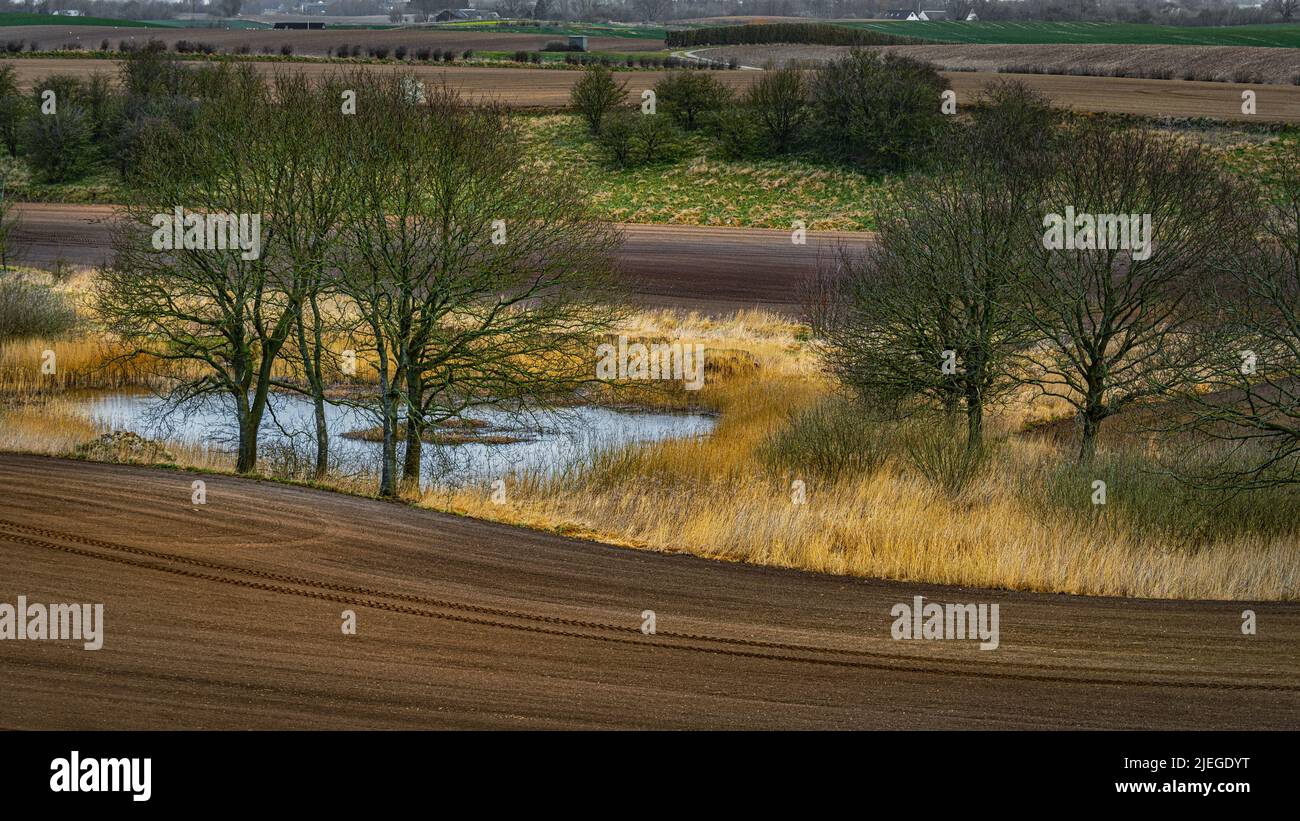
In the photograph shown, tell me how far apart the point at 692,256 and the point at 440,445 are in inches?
1216

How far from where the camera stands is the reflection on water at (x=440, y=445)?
96.1 feet

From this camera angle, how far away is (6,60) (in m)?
104

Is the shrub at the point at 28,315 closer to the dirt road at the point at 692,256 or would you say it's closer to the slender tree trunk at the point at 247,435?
the dirt road at the point at 692,256

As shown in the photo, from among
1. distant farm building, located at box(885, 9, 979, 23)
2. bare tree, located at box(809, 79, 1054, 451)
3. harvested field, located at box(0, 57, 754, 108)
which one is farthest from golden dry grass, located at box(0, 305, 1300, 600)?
distant farm building, located at box(885, 9, 979, 23)

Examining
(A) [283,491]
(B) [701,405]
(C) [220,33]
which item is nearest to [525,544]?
(A) [283,491]

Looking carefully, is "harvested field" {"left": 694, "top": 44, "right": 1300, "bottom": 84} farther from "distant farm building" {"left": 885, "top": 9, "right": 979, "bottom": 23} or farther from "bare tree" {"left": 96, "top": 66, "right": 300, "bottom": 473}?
"bare tree" {"left": 96, "top": 66, "right": 300, "bottom": 473}

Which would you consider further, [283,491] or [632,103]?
[632,103]

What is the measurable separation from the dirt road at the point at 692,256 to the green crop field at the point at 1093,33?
73.3 m

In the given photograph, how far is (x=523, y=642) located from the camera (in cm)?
1459

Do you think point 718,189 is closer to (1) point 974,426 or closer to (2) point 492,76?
(2) point 492,76

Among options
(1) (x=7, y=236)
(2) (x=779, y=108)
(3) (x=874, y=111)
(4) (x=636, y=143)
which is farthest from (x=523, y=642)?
(2) (x=779, y=108)

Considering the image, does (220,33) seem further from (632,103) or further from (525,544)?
(525,544)

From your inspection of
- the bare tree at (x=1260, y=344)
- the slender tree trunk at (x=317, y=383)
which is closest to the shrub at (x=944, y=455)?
the bare tree at (x=1260, y=344)
